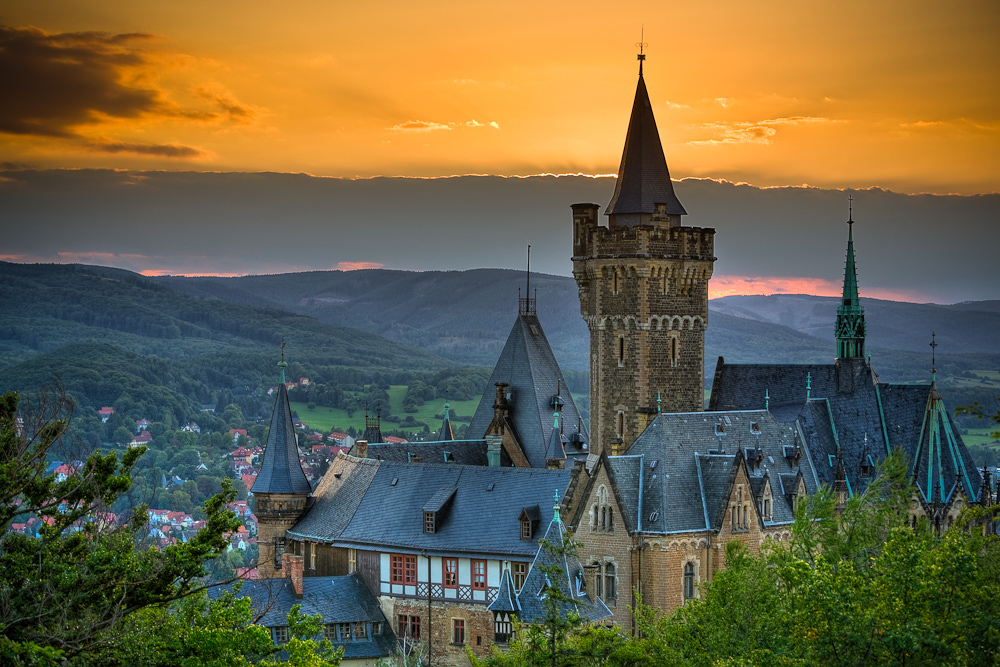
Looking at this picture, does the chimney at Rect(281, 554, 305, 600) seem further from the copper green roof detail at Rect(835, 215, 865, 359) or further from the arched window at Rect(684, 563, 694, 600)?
the copper green roof detail at Rect(835, 215, 865, 359)

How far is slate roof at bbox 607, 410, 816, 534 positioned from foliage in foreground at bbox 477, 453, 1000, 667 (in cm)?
1132

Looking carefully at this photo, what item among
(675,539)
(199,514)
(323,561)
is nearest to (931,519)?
(675,539)

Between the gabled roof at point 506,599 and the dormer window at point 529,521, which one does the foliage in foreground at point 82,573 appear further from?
the dormer window at point 529,521

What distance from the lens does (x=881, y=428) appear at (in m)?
78.0

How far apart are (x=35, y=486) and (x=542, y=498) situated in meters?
36.2

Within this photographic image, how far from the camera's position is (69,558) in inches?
1344

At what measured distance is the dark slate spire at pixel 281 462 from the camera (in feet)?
253

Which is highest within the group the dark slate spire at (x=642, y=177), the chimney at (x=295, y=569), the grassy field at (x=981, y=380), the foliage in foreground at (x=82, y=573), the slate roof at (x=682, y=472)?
the dark slate spire at (x=642, y=177)

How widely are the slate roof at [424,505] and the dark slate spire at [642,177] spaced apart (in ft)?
53.6

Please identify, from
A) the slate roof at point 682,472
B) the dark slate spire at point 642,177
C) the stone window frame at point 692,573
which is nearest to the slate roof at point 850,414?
the slate roof at point 682,472

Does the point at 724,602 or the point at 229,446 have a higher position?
the point at 724,602

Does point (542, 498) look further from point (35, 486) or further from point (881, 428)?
point (35, 486)

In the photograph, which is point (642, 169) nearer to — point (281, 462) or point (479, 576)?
point (479, 576)

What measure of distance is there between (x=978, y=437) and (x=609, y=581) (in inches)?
4101
